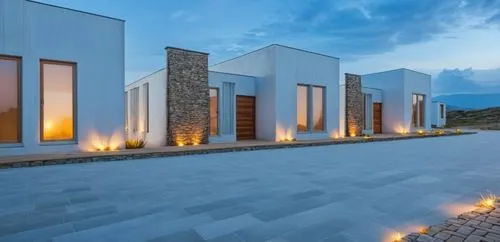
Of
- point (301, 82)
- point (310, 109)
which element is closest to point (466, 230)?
point (301, 82)

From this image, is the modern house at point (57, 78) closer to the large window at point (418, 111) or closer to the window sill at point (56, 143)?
the window sill at point (56, 143)

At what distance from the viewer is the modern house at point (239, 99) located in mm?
10945

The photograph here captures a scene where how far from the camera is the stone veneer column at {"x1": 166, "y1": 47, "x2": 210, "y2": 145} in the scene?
1071cm

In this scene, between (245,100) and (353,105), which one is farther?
(353,105)

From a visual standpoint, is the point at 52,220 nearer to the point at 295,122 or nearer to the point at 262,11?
the point at 295,122

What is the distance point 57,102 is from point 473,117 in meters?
44.8

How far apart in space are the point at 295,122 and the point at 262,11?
34.3ft

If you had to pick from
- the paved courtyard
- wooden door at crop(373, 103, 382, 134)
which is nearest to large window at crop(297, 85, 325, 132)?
wooden door at crop(373, 103, 382, 134)

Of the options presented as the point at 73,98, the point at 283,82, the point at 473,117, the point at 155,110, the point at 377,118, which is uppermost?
the point at 283,82

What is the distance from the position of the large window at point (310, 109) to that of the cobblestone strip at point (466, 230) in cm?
1088

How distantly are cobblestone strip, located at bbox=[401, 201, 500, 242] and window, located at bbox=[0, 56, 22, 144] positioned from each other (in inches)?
356

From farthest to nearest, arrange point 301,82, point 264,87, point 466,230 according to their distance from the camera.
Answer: point 301,82, point 264,87, point 466,230

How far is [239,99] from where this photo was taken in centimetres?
1335

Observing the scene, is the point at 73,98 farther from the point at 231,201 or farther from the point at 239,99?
the point at 231,201
